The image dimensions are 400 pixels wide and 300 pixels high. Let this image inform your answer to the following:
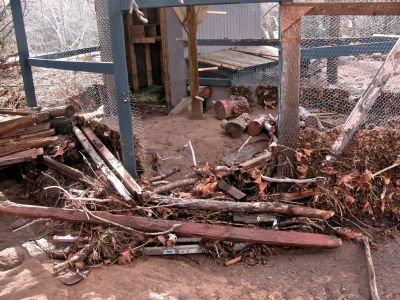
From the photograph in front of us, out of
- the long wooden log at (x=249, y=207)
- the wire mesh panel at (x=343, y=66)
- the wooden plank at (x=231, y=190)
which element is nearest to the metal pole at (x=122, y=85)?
the long wooden log at (x=249, y=207)

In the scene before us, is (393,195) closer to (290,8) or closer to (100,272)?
(290,8)

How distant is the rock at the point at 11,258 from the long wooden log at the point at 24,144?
156 centimetres

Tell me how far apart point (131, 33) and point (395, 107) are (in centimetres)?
629

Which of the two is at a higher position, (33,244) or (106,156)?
(106,156)

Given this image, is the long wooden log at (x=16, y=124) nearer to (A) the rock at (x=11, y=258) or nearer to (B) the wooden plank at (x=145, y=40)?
(A) the rock at (x=11, y=258)

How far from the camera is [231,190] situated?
459 cm

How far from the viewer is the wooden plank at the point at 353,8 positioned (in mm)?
4195

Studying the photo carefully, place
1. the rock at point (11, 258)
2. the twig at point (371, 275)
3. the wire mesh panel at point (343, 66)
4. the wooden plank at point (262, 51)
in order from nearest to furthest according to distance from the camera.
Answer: the twig at point (371, 275), the rock at point (11, 258), the wire mesh panel at point (343, 66), the wooden plank at point (262, 51)

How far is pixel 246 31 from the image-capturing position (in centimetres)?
1198

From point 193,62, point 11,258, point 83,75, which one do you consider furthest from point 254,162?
point 193,62

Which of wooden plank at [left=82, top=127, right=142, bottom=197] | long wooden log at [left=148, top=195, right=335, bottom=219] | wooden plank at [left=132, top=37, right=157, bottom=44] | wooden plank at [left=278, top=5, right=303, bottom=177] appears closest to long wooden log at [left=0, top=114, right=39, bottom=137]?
wooden plank at [left=82, top=127, right=142, bottom=197]

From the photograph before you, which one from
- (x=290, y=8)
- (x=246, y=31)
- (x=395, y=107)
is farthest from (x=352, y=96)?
(x=246, y=31)

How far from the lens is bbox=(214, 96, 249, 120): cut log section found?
308 inches

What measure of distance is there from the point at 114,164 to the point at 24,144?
4.43 feet
